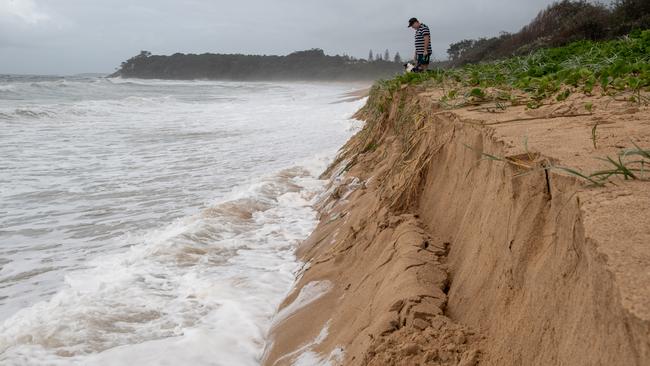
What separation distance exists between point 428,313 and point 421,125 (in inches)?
102

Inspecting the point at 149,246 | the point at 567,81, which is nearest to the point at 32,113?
the point at 149,246

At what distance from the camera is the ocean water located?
3041mm

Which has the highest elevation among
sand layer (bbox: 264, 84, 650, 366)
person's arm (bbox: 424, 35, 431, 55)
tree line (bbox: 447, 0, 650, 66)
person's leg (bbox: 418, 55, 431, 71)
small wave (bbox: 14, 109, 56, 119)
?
tree line (bbox: 447, 0, 650, 66)

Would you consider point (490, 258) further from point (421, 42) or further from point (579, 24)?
point (579, 24)

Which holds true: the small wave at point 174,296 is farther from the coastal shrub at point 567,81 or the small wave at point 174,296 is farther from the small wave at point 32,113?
the small wave at point 32,113

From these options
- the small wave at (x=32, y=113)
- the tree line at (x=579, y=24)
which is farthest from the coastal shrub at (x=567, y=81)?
the small wave at (x=32, y=113)

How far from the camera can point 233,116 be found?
59.8 feet

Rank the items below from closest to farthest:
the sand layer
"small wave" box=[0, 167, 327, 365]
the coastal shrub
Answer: the sand layer, "small wave" box=[0, 167, 327, 365], the coastal shrub

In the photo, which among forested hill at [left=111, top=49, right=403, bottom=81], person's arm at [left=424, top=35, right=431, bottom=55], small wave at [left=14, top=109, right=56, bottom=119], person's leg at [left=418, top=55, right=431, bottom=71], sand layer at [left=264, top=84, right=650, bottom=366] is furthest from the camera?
forested hill at [left=111, top=49, right=403, bottom=81]

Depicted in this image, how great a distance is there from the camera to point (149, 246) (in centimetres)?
461

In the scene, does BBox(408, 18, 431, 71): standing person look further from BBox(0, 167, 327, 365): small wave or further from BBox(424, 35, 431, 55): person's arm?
BBox(0, 167, 327, 365): small wave

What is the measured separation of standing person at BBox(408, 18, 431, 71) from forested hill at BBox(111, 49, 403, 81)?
64006 millimetres

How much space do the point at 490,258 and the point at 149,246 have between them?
340cm

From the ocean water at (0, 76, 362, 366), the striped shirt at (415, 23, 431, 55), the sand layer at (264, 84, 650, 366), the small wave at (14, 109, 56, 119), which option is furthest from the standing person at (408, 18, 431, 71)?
the small wave at (14, 109, 56, 119)
